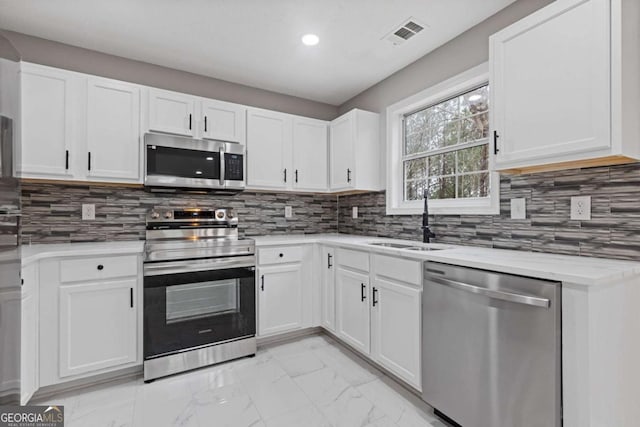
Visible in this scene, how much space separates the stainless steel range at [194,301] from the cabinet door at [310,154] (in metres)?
1.00

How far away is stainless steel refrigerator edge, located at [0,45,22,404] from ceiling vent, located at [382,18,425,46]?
2.17m

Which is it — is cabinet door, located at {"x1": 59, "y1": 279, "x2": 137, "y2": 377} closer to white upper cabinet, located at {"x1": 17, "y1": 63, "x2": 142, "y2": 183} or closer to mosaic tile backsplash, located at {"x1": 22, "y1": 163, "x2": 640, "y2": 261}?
mosaic tile backsplash, located at {"x1": 22, "y1": 163, "x2": 640, "y2": 261}

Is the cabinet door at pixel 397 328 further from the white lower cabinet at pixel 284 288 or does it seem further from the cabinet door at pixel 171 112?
the cabinet door at pixel 171 112

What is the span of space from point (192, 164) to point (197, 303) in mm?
1122

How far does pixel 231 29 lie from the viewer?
2.21 metres

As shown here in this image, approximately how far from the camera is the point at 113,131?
2.35 metres

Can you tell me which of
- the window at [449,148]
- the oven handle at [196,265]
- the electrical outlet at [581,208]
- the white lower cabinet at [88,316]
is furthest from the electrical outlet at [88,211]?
the electrical outlet at [581,208]

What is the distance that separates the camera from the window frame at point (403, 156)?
2.08 metres

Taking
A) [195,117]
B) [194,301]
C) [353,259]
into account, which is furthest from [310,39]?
[194,301]

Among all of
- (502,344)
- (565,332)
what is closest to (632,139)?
(565,332)

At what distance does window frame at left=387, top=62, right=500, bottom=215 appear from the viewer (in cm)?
208

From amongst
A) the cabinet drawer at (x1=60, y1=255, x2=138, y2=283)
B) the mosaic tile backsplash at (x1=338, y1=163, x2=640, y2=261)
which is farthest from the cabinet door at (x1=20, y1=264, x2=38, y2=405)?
the mosaic tile backsplash at (x1=338, y1=163, x2=640, y2=261)

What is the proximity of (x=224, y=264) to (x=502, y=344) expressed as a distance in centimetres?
190

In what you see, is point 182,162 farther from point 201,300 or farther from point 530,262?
point 530,262
